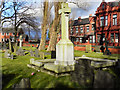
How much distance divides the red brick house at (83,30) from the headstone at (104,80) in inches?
1137

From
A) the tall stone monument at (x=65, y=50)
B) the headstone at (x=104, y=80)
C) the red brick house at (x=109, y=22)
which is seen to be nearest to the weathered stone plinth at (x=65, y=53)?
the tall stone monument at (x=65, y=50)

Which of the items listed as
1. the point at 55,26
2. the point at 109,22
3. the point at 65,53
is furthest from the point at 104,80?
the point at 109,22

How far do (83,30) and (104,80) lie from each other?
33.9 m

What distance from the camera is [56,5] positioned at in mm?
17406

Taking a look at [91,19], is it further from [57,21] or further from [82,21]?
[57,21]

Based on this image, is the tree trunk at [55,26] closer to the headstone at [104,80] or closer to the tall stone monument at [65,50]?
the tall stone monument at [65,50]

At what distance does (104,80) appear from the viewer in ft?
8.69

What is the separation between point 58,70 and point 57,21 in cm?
1279

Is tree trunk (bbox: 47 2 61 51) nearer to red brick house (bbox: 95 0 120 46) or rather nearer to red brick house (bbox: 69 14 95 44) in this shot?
red brick house (bbox: 95 0 120 46)

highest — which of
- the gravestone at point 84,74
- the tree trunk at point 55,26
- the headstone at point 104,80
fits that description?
the tree trunk at point 55,26

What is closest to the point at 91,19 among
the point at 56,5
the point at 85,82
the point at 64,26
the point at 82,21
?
the point at 82,21

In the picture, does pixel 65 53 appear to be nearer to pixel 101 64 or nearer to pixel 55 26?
pixel 101 64

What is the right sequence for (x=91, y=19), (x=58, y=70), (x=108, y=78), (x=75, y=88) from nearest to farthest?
(x=108, y=78), (x=75, y=88), (x=58, y=70), (x=91, y=19)

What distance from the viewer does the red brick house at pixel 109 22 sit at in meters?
23.2
